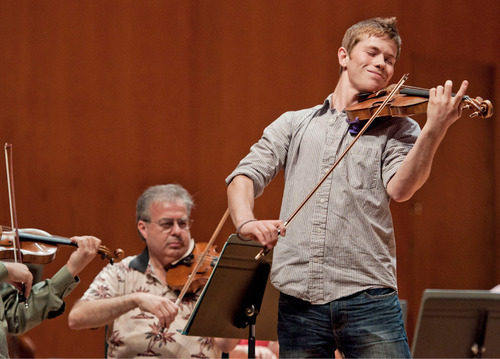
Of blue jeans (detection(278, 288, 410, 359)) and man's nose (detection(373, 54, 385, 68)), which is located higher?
man's nose (detection(373, 54, 385, 68))

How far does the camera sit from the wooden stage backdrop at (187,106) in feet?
11.7

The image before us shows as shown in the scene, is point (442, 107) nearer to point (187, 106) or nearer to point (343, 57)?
point (343, 57)

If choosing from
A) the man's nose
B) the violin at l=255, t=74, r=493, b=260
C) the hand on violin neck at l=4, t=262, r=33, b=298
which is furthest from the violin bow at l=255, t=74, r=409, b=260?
the hand on violin neck at l=4, t=262, r=33, b=298

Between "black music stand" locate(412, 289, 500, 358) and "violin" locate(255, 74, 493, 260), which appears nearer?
"violin" locate(255, 74, 493, 260)

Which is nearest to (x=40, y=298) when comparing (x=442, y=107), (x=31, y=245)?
(x=31, y=245)

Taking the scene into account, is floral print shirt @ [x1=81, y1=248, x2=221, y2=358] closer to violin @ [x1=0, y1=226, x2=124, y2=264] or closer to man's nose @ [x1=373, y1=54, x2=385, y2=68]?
violin @ [x1=0, y1=226, x2=124, y2=264]

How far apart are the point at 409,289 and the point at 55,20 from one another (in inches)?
107

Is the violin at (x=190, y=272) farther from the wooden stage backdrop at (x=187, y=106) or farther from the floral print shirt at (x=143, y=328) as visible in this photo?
the wooden stage backdrop at (x=187, y=106)

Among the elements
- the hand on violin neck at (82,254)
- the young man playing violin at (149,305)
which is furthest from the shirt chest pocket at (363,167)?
the hand on violin neck at (82,254)

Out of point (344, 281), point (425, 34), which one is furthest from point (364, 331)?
point (425, 34)

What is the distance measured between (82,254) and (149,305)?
308 millimetres

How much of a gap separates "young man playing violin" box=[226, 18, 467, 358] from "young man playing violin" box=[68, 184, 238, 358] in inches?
37.1

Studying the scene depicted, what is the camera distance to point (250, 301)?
1819mm

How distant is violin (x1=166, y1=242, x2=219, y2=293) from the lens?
2605mm
